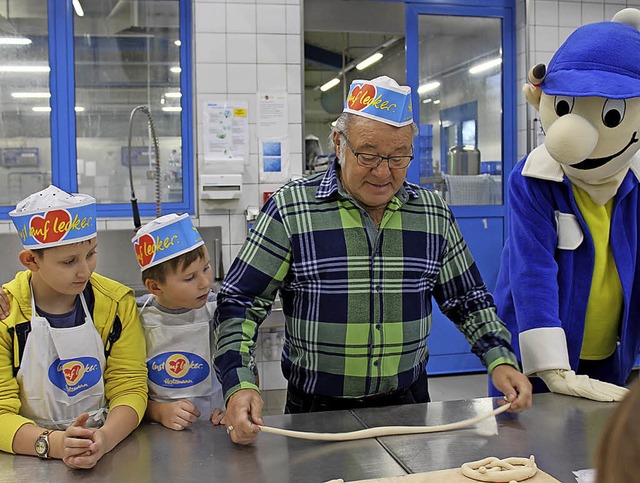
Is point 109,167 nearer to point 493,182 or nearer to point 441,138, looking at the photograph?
point 441,138

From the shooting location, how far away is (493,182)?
14.4 ft

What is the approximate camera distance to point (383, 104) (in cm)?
156

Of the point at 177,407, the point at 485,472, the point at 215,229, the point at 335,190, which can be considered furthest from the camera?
the point at 215,229

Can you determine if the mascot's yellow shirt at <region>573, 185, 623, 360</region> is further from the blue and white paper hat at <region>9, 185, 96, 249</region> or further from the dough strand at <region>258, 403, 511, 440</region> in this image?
the blue and white paper hat at <region>9, 185, 96, 249</region>

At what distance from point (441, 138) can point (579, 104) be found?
2.67m

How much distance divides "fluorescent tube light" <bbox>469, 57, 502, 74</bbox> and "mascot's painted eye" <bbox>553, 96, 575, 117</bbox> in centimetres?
278

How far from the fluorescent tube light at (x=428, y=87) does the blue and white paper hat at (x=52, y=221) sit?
3.09 metres

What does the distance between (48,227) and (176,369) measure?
431 mm

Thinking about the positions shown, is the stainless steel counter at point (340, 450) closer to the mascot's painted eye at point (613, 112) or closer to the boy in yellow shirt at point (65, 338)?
the boy in yellow shirt at point (65, 338)

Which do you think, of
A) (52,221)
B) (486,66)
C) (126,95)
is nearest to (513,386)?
(52,221)

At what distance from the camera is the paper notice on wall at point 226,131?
3625 mm

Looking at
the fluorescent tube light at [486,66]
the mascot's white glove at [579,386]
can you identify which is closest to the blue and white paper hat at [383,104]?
the mascot's white glove at [579,386]

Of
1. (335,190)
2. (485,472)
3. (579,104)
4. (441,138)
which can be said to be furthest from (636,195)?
(441,138)

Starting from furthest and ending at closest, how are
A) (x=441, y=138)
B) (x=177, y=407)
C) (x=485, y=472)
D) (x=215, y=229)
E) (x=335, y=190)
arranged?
(x=441, y=138) → (x=215, y=229) → (x=335, y=190) → (x=177, y=407) → (x=485, y=472)
